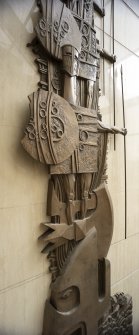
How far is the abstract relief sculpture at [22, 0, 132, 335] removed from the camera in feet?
2.44

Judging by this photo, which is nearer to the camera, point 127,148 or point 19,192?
point 19,192

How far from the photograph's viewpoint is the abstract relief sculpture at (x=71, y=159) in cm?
74

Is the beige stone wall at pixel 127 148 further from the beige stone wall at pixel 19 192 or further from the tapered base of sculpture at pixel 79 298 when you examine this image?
the beige stone wall at pixel 19 192

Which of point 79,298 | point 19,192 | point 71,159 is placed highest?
point 71,159

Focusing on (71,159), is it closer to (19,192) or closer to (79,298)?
(19,192)

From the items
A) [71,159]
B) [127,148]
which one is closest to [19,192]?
[71,159]

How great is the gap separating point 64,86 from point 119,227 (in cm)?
74

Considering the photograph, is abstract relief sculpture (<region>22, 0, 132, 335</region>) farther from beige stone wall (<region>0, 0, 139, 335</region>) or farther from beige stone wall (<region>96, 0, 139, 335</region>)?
beige stone wall (<region>96, 0, 139, 335</region>)

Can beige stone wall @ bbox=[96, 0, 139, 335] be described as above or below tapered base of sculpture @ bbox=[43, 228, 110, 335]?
above

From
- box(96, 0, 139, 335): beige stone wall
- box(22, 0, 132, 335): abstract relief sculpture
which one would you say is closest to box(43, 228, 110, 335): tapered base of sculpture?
box(22, 0, 132, 335): abstract relief sculpture

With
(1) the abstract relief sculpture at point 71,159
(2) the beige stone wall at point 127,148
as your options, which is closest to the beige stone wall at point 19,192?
(1) the abstract relief sculpture at point 71,159

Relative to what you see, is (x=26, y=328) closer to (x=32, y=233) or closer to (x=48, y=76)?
(x=32, y=233)

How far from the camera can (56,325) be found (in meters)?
0.79

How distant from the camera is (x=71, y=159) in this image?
2.70 feet
